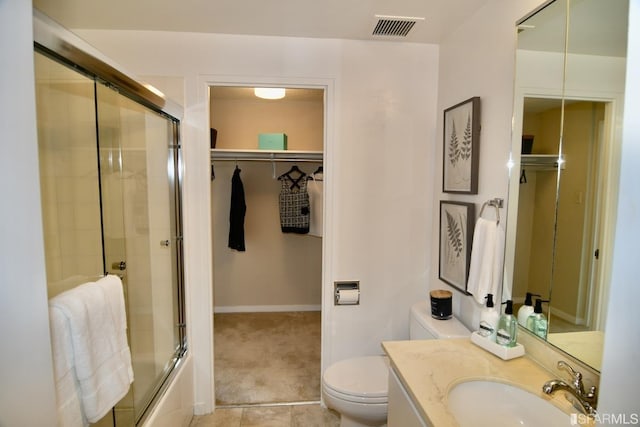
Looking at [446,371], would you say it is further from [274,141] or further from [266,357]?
[274,141]

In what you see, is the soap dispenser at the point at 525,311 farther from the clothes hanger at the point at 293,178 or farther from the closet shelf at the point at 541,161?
the clothes hanger at the point at 293,178

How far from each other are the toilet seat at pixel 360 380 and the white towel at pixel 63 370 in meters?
1.17

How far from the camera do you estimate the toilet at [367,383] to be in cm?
167

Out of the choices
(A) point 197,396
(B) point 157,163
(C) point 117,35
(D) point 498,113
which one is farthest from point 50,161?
(D) point 498,113

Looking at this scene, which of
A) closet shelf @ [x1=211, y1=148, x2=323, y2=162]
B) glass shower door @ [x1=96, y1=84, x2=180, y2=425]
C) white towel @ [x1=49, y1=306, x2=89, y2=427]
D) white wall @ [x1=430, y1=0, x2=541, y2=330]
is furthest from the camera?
closet shelf @ [x1=211, y1=148, x2=323, y2=162]

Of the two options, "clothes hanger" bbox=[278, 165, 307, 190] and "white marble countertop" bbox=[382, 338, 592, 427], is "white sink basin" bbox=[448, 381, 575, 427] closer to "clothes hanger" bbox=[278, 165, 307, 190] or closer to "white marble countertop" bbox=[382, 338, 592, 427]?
"white marble countertop" bbox=[382, 338, 592, 427]

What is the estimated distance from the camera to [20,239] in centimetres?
70

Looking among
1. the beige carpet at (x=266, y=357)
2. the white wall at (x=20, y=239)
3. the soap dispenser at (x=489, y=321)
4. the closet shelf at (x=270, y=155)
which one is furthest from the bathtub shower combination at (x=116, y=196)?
the soap dispenser at (x=489, y=321)

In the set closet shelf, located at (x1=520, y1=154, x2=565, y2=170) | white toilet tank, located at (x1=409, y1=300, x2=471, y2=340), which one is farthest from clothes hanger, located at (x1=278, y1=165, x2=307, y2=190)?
closet shelf, located at (x1=520, y1=154, x2=565, y2=170)

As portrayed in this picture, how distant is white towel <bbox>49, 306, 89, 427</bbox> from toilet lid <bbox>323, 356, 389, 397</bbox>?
3.89 feet

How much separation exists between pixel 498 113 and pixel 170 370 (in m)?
2.30

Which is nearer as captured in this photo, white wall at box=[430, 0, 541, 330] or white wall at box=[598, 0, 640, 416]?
white wall at box=[598, 0, 640, 416]

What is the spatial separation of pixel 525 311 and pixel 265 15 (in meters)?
A: 1.95

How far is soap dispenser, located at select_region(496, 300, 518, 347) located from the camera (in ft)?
4.23
